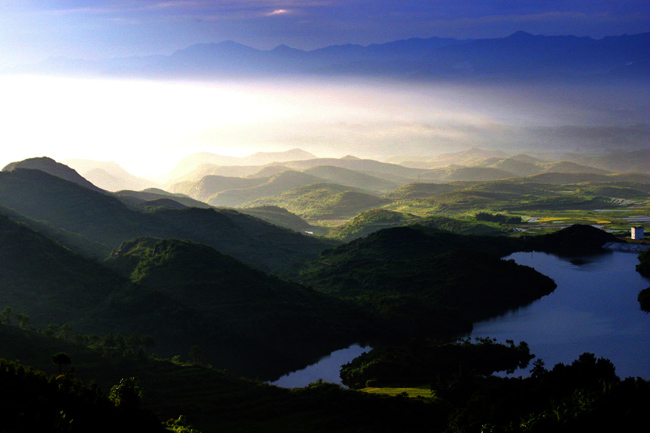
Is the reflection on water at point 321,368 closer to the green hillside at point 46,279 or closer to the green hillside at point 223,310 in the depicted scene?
the green hillside at point 223,310

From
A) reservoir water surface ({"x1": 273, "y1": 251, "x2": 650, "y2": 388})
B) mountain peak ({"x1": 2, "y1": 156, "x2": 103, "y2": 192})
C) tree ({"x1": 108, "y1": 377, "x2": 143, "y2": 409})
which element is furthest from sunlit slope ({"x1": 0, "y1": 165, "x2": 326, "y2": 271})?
tree ({"x1": 108, "y1": 377, "x2": 143, "y2": 409})

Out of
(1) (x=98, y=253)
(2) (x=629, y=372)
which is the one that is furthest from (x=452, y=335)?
(1) (x=98, y=253)

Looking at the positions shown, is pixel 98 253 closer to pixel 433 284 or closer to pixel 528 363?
pixel 433 284

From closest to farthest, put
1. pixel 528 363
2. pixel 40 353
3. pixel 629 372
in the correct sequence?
pixel 40 353
pixel 629 372
pixel 528 363

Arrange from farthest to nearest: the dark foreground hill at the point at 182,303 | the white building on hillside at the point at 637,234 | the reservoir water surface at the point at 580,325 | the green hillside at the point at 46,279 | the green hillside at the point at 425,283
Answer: the white building on hillside at the point at 637,234 → the green hillside at the point at 425,283 → the green hillside at the point at 46,279 → the dark foreground hill at the point at 182,303 → the reservoir water surface at the point at 580,325

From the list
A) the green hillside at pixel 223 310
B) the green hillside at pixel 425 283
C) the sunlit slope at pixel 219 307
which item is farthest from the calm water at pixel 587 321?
the sunlit slope at pixel 219 307

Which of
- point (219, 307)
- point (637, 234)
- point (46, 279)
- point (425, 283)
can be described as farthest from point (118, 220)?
point (637, 234)
